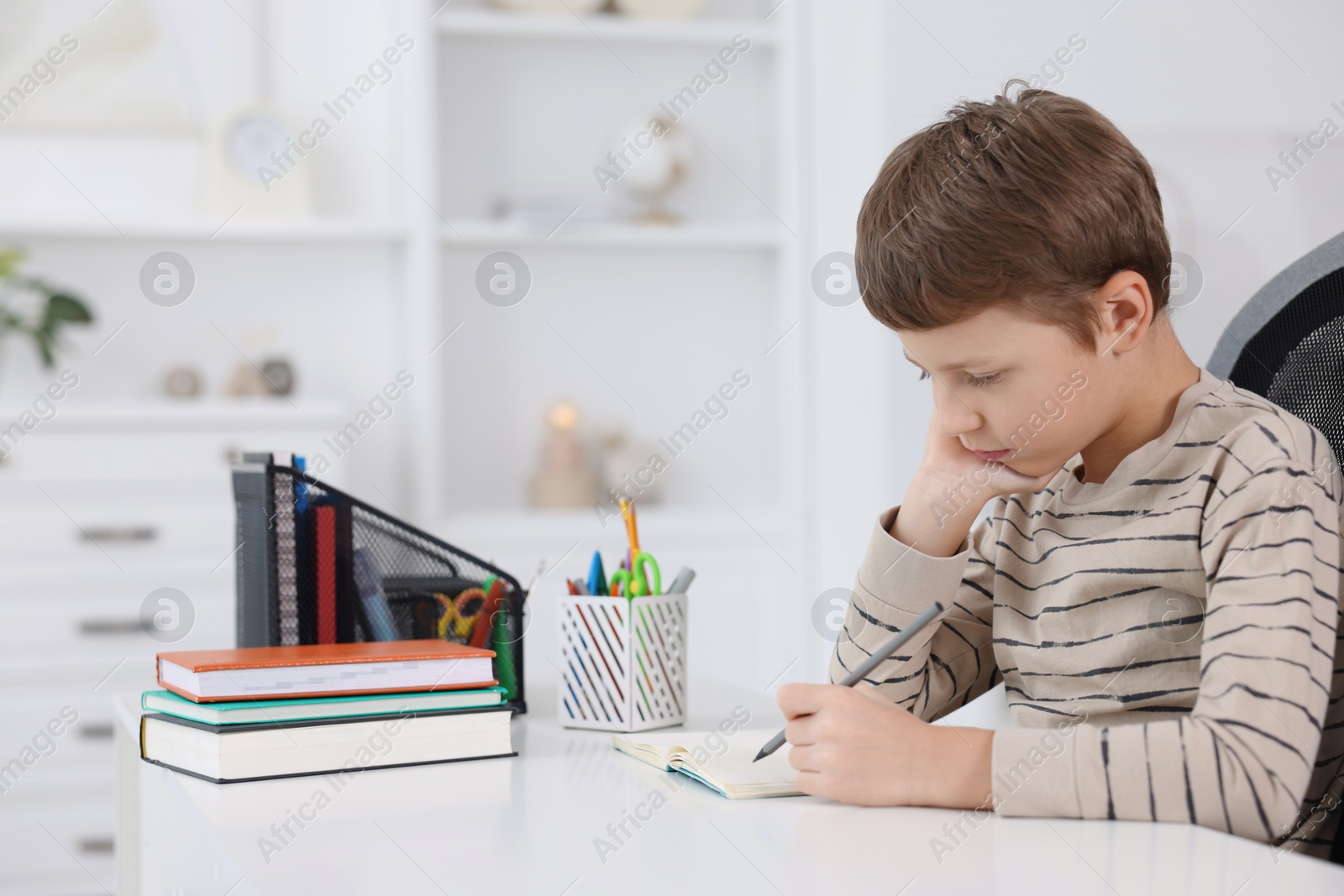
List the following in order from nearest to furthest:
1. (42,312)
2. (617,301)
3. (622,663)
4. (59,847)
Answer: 1. (622,663)
2. (59,847)
3. (42,312)
4. (617,301)

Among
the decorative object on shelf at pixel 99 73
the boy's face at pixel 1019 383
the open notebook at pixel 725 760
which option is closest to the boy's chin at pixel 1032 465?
the boy's face at pixel 1019 383

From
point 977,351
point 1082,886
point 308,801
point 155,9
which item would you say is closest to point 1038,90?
point 977,351

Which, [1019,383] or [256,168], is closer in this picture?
[1019,383]

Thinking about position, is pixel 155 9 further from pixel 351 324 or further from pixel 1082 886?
pixel 1082 886

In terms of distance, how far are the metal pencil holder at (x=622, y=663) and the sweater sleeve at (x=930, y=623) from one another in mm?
141

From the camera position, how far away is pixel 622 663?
995mm

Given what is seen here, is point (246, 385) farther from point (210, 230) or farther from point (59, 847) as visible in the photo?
point (59, 847)

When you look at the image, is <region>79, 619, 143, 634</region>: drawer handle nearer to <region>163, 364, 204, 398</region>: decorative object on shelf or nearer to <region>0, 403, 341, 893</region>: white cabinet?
<region>0, 403, 341, 893</region>: white cabinet

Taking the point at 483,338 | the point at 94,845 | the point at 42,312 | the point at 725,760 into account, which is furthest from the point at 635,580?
the point at 42,312

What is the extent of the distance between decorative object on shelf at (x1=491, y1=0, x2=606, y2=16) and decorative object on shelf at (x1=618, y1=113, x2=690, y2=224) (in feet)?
0.92

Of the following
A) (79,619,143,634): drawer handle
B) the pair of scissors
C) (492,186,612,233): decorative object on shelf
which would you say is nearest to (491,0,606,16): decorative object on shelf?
(492,186,612,233): decorative object on shelf

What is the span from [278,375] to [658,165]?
95 centimetres

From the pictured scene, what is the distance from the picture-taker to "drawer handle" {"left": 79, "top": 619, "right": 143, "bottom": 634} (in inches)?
88.2

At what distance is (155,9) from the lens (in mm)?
2602
